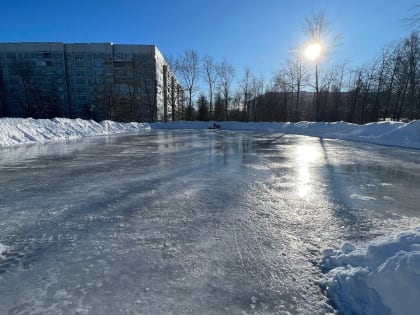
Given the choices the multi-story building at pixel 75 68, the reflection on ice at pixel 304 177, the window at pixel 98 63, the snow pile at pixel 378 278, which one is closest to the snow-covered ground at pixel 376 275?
the snow pile at pixel 378 278

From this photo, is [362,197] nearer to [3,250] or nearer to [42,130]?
[3,250]

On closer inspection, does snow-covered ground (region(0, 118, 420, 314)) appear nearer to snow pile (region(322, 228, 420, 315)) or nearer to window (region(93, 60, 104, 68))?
snow pile (region(322, 228, 420, 315))

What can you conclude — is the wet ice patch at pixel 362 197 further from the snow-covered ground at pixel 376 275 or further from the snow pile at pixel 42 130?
the snow pile at pixel 42 130

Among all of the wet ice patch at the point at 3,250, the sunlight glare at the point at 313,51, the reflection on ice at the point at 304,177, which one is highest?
the sunlight glare at the point at 313,51

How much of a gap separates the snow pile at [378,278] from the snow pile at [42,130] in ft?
53.9

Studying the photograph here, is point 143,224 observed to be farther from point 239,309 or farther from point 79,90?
point 79,90

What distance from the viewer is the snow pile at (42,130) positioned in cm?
1448

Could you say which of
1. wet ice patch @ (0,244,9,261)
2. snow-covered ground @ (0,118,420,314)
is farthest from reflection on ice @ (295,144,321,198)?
wet ice patch @ (0,244,9,261)

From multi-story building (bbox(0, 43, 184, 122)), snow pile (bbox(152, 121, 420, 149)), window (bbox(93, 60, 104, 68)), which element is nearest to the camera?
snow pile (bbox(152, 121, 420, 149))

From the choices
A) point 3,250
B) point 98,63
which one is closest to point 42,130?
point 3,250

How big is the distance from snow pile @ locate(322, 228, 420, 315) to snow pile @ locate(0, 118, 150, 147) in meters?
16.4

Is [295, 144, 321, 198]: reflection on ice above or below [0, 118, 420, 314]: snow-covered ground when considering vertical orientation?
below

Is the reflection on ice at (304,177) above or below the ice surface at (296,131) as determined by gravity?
below

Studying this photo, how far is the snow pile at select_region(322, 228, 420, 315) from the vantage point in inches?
69.4
